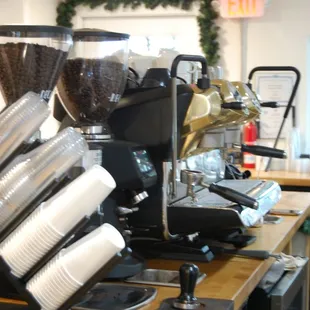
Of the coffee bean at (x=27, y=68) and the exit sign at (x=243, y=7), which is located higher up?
the exit sign at (x=243, y=7)

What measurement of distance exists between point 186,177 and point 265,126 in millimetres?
→ 2580

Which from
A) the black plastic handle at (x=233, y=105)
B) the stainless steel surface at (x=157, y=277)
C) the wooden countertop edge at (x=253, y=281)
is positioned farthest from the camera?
the black plastic handle at (x=233, y=105)

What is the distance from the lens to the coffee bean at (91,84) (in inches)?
59.7

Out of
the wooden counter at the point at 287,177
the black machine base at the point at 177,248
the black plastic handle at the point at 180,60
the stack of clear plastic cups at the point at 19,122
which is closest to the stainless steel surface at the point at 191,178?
the black machine base at the point at 177,248

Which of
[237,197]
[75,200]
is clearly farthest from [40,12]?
[75,200]

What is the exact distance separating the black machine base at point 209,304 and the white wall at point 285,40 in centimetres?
294

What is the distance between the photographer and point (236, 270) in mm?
1649

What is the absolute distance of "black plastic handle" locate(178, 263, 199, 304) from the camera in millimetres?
1274

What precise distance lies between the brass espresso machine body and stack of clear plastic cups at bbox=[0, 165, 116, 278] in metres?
0.66

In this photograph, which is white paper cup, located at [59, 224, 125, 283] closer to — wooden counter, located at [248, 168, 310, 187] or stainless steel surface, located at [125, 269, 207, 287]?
stainless steel surface, located at [125, 269, 207, 287]

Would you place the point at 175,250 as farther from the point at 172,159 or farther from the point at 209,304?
the point at 209,304

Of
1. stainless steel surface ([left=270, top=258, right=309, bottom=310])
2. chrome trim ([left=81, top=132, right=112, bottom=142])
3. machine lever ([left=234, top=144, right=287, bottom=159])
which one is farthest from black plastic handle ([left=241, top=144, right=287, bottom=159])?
chrome trim ([left=81, top=132, right=112, bottom=142])

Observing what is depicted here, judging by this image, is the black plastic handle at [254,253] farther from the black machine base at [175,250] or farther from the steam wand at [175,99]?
the steam wand at [175,99]

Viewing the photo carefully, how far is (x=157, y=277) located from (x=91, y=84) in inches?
20.0
